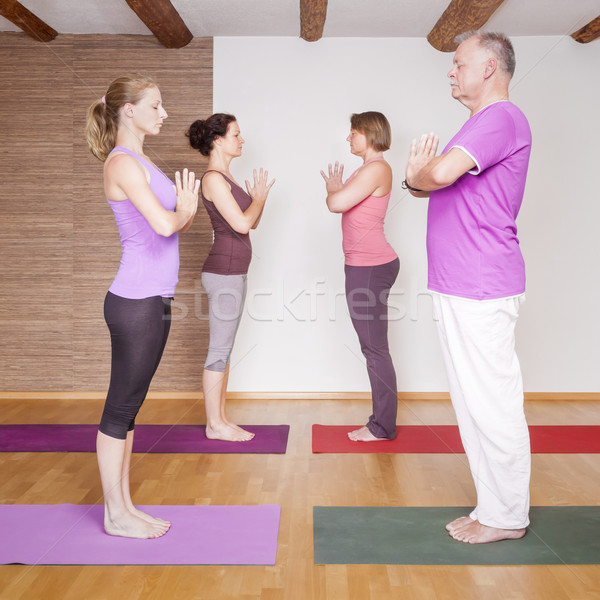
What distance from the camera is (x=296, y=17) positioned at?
3582mm

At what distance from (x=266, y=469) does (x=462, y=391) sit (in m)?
1.01

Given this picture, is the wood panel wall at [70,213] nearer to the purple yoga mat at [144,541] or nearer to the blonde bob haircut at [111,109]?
the purple yoga mat at [144,541]

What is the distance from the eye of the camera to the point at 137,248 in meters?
1.85

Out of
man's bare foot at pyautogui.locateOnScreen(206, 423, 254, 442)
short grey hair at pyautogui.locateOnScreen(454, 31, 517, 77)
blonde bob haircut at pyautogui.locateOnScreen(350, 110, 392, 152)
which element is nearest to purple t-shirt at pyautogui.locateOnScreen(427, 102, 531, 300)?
short grey hair at pyautogui.locateOnScreen(454, 31, 517, 77)

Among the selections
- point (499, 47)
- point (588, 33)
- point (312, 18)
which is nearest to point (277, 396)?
point (312, 18)

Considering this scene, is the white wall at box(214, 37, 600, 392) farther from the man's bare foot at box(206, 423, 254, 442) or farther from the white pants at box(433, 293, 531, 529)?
Result: the white pants at box(433, 293, 531, 529)

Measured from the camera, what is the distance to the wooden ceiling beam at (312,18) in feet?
10.8

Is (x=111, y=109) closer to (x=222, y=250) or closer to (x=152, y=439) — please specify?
(x=222, y=250)

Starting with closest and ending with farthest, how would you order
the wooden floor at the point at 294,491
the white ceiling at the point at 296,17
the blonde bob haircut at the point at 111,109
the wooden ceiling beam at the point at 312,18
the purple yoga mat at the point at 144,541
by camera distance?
the wooden floor at the point at 294,491 → the purple yoga mat at the point at 144,541 → the blonde bob haircut at the point at 111,109 → the wooden ceiling beam at the point at 312,18 → the white ceiling at the point at 296,17

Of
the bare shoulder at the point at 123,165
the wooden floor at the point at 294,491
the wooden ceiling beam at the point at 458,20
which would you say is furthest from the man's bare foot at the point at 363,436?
the wooden ceiling beam at the point at 458,20

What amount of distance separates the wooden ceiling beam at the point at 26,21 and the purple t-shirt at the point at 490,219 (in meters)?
2.79

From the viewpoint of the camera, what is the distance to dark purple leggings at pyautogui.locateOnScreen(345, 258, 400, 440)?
2889mm

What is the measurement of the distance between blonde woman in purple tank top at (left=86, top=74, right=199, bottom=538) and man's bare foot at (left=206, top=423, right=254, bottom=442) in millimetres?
1017

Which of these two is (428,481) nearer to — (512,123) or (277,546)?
(277,546)
